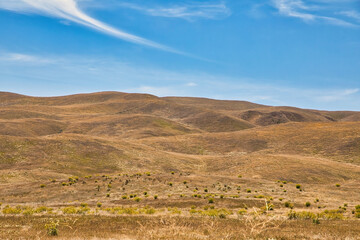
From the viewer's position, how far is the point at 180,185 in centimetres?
4300

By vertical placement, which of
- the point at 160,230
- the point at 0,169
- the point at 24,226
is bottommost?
the point at 0,169

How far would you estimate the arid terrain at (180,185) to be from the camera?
15582 mm

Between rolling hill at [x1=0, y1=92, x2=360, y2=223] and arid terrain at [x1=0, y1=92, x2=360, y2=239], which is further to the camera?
rolling hill at [x1=0, y1=92, x2=360, y2=223]

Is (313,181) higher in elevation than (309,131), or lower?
lower

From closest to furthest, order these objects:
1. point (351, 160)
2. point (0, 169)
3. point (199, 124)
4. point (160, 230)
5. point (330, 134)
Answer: point (160, 230) < point (0, 169) < point (351, 160) < point (330, 134) < point (199, 124)

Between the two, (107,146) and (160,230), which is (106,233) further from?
(107,146)

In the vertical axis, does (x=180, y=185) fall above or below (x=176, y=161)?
above

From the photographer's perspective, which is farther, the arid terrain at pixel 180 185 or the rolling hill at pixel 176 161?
the rolling hill at pixel 176 161

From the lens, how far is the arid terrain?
15.6m

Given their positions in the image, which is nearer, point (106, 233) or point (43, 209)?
point (106, 233)

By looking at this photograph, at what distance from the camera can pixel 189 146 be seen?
341ft

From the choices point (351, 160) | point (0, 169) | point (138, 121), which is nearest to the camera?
point (0, 169)

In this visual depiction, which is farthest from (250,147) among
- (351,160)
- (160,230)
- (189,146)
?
(160,230)

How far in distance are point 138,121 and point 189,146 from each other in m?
56.8
